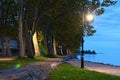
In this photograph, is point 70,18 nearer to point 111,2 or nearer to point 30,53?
point 111,2

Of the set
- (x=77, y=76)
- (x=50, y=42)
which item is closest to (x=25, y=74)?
(x=77, y=76)

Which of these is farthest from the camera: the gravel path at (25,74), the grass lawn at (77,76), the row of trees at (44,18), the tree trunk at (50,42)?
the tree trunk at (50,42)

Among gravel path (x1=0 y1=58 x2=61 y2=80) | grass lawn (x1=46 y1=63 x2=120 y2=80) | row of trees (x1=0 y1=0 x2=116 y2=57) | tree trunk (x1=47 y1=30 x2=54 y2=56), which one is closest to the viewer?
gravel path (x1=0 y1=58 x2=61 y2=80)

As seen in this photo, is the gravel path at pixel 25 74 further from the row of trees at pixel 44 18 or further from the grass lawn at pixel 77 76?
the row of trees at pixel 44 18

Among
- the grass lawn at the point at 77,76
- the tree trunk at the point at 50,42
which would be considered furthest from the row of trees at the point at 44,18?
the grass lawn at the point at 77,76

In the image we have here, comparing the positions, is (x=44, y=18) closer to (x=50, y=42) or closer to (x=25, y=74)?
(x=50, y=42)

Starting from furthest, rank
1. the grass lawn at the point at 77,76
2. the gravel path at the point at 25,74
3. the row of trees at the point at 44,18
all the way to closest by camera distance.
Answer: the row of trees at the point at 44,18
the grass lawn at the point at 77,76
the gravel path at the point at 25,74

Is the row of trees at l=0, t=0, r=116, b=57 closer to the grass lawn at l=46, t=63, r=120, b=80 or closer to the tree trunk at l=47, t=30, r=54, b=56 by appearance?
the tree trunk at l=47, t=30, r=54, b=56

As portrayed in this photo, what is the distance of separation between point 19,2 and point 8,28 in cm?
2647

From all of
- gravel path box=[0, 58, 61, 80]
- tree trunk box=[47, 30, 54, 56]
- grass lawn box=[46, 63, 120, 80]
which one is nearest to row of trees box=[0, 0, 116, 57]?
tree trunk box=[47, 30, 54, 56]

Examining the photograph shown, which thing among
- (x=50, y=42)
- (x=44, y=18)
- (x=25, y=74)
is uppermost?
(x=44, y=18)

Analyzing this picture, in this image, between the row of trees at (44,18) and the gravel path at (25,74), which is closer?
the gravel path at (25,74)

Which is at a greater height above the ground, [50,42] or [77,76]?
[50,42]

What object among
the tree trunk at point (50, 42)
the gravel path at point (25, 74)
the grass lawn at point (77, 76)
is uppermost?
the tree trunk at point (50, 42)
